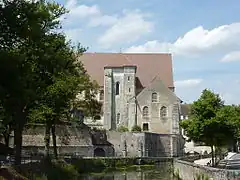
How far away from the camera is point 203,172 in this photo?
89.1 ft

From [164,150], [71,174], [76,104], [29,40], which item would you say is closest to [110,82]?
[164,150]

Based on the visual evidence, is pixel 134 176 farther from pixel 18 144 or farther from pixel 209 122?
pixel 18 144

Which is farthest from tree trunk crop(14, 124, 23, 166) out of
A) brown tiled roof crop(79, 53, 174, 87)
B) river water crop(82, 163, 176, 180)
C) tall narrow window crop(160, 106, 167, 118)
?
brown tiled roof crop(79, 53, 174, 87)

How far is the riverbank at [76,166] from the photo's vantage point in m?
32.8

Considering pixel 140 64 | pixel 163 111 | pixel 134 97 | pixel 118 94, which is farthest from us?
pixel 140 64

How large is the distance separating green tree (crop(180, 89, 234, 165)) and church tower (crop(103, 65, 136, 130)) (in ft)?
181

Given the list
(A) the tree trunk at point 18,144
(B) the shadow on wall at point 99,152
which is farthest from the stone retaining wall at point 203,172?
(B) the shadow on wall at point 99,152

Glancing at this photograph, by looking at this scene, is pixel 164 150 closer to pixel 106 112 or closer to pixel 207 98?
pixel 106 112

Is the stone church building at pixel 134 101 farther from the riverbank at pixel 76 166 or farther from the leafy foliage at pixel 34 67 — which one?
the leafy foliage at pixel 34 67

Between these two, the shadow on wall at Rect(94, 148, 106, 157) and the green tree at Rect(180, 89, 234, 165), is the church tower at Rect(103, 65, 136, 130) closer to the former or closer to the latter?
the shadow on wall at Rect(94, 148, 106, 157)

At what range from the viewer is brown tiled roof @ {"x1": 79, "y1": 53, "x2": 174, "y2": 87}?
3959 inches

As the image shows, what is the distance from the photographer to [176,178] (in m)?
41.3

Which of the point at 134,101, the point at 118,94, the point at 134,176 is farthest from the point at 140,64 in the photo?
the point at 134,176

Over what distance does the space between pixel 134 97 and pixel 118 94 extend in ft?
12.3
